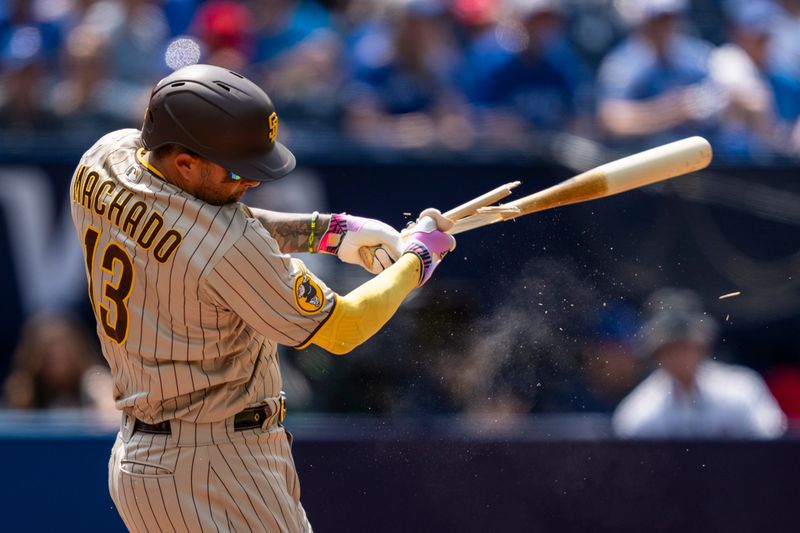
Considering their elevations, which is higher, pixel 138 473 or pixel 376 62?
pixel 138 473

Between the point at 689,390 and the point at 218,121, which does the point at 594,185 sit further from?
the point at 689,390

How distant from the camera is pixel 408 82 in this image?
7461 mm

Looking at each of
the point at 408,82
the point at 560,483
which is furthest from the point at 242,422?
the point at 408,82

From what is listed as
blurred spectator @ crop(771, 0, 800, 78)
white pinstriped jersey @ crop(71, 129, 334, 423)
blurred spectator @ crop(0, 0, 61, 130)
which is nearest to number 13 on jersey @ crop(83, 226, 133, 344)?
white pinstriped jersey @ crop(71, 129, 334, 423)

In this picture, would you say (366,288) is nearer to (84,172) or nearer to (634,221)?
(84,172)

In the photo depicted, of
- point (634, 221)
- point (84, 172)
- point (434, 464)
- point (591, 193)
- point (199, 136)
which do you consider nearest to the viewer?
point (199, 136)

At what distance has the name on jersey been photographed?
3148mm

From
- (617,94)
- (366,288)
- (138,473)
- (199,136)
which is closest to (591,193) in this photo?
(366,288)

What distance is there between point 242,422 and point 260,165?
2.24 feet

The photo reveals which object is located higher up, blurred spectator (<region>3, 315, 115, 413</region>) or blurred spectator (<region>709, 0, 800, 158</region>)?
blurred spectator (<region>709, 0, 800, 158</region>)

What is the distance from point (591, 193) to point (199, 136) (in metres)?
1.38

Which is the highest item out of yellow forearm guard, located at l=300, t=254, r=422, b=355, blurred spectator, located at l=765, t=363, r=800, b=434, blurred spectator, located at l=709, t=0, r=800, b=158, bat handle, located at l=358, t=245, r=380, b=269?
yellow forearm guard, located at l=300, t=254, r=422, b=355

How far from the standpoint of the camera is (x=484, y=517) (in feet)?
16.2

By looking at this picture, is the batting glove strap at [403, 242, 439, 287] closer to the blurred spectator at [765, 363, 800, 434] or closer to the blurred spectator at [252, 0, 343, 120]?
the blurred spectator at [765, 363, 800, 434]
